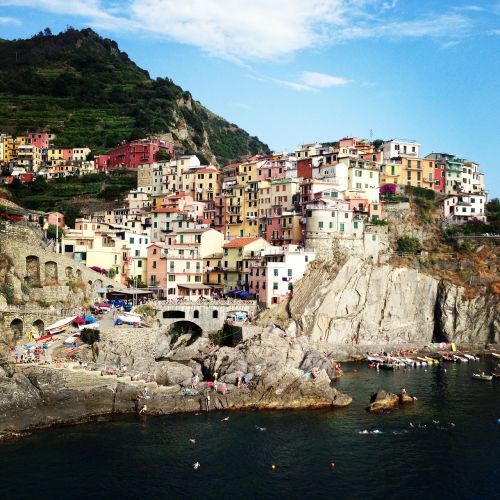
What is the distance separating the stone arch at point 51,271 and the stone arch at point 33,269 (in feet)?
2.98

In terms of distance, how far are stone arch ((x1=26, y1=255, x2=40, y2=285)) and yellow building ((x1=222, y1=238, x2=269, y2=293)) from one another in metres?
21.1

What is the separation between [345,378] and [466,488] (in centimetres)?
2388

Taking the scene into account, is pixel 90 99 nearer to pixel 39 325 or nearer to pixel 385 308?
pixel 385 308

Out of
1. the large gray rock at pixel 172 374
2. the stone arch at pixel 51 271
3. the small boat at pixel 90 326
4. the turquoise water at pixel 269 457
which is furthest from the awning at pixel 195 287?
the turquoise water at pixel 269 457

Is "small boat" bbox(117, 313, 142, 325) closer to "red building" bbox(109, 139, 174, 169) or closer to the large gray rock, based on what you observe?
the large gray rock

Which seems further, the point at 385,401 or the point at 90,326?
the point at 90,326

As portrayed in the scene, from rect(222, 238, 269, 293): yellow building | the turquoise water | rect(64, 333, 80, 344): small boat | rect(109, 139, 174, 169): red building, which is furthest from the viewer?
rect(109, 139, 174, 169): red building

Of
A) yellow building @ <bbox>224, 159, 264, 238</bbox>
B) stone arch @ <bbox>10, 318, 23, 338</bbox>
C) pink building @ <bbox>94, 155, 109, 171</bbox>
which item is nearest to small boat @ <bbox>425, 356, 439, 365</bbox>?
yellow building @ <bbox>224, 159, 264, 238</bbox>

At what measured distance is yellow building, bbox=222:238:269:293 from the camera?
239ft

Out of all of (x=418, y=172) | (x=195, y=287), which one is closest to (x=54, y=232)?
(x=195, y=287)

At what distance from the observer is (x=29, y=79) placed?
Answer: 145 metres

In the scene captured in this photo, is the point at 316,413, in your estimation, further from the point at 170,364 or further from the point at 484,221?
the point at 484,221

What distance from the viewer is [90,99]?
139875mm

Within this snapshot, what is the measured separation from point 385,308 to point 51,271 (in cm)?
3564
